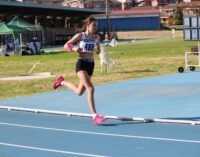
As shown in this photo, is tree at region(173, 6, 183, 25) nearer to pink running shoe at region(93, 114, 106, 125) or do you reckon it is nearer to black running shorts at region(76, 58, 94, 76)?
black running shorts at region(76, 58, 94, 76)

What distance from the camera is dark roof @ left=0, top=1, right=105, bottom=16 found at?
69.1 m

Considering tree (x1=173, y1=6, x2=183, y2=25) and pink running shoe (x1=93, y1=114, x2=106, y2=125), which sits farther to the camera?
tree (x1=173, y1=6, x2=183, y2=25)

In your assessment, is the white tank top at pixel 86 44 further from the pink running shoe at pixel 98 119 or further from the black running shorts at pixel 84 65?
the pink running shoe at pixel 98 119

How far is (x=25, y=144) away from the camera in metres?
8.37

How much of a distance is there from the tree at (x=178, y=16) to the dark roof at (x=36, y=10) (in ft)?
60.3

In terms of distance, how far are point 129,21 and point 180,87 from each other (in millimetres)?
93037

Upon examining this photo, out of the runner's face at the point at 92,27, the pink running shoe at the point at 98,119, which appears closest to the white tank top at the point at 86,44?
the runner's face at the point at 92,27

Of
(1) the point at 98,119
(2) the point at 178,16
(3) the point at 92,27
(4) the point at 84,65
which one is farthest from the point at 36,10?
(1) the point at 98,119

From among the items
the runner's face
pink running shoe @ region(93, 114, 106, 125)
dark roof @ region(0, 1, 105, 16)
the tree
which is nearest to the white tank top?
the runner's face

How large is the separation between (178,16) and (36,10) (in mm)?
35755

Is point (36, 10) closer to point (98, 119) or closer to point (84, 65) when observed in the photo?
point (84, 65)

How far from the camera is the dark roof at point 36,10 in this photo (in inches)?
2719

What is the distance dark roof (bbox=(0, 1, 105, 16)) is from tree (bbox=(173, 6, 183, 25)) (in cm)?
1837

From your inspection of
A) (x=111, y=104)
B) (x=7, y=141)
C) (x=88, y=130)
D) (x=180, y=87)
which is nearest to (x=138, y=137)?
(x=88, y=130)
